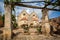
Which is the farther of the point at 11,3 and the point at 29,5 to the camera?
the point at 29,5

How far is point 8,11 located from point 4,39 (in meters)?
1.99

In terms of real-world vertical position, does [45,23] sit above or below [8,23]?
below

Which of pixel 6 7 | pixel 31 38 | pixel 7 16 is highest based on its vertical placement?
pixel 6 7

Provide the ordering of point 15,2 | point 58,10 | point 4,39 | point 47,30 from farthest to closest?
point 58,10
point 47,30
point 15,2
point 4,39

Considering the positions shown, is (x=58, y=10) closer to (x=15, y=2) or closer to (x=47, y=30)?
(x=47, y=30)

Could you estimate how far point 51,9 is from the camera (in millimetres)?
11414

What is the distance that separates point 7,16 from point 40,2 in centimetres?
288

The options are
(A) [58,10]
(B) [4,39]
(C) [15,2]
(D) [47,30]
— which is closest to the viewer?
(B) [4,39]

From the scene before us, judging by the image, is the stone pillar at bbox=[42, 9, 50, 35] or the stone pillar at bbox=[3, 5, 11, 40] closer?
the stone pillar at bbox=[3, 5, 11, 40]

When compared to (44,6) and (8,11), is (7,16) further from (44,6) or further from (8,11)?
(44,6)

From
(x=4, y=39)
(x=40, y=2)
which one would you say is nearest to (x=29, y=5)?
(x=40, y=2)

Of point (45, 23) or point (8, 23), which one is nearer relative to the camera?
point (8, 23)

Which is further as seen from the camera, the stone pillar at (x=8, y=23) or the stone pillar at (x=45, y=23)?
the stone pillar at (x=45, y=23)

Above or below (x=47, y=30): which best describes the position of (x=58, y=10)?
above
